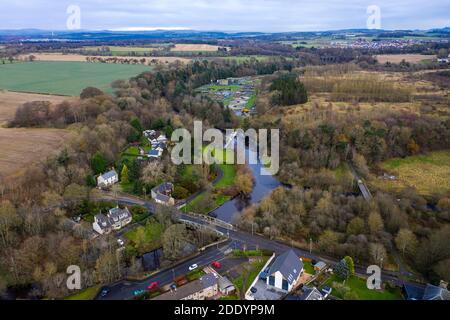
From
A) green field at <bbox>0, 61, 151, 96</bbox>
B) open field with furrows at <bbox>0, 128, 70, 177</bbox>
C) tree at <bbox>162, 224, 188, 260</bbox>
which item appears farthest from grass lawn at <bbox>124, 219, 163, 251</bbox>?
green field at <bbox>0, 61, 151, 96</bbox>

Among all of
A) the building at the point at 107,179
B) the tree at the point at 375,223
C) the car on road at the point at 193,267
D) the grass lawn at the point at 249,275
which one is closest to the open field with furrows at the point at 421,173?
the tree at the point at 375,223

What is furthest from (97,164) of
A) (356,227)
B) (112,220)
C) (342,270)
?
(342,270)

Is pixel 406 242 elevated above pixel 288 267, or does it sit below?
above

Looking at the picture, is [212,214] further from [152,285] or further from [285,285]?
[285,285]

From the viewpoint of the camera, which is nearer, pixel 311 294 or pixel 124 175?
pixel 311 294

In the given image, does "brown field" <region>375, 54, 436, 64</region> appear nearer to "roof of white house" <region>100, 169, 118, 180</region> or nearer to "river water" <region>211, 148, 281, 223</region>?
"river water" <region>211, 148, 281, 223</region>
